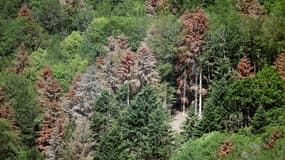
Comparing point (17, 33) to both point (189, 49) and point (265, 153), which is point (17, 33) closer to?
point (189, 49)

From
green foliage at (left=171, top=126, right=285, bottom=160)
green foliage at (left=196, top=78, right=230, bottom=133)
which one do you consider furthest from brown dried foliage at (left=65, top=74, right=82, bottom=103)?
green foliage at (left=171, top=126, right=285, bottom=160)

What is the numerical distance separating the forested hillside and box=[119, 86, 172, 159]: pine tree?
0.12 meters

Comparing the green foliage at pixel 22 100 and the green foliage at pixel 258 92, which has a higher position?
the green foliage at pixel 258 92

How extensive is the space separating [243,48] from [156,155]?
21224 mm

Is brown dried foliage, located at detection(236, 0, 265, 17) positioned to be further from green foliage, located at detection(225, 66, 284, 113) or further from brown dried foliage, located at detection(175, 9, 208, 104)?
green foliage, located at detection(225, 66, 284, 113)

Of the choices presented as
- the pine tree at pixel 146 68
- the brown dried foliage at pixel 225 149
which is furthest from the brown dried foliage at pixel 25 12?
the brown dried foliage at pixel 225 149

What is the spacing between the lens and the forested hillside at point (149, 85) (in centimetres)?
7200

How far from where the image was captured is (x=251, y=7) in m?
110

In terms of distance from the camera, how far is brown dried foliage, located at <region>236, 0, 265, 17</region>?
108188mm

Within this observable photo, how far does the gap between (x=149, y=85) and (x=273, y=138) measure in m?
26.1

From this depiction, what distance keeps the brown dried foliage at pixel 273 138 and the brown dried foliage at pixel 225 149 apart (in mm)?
3249

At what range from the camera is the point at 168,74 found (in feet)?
306

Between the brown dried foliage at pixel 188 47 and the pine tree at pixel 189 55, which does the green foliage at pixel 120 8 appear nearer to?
the pine tree at pixel 189 55

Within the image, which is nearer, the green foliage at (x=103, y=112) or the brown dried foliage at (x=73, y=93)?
the green foliage at (x=103, y=112)
